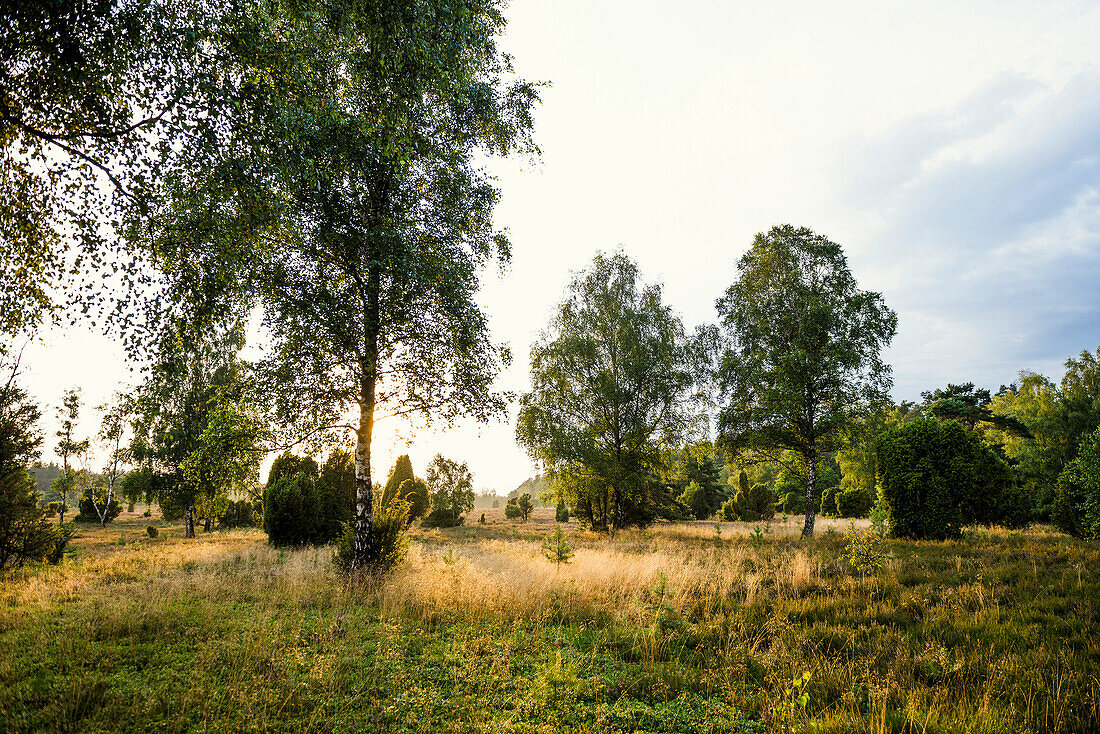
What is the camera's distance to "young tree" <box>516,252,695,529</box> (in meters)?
17.9

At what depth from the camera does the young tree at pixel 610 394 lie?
703 inches

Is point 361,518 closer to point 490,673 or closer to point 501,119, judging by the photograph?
point 490,673

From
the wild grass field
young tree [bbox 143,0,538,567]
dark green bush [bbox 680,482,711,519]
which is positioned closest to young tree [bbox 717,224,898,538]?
the wild grass field

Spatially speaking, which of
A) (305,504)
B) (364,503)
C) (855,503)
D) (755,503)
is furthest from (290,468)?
(855,503)

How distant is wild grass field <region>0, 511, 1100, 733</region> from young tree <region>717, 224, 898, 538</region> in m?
7.46

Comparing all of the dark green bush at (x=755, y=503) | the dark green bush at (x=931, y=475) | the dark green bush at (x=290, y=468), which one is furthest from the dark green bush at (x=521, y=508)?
the dark green bush at (x=931, y=475)

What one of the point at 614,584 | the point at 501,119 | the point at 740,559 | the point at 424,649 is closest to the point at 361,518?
the point at 424,649

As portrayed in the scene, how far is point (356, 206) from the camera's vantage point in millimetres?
8773

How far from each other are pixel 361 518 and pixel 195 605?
2.80 metres

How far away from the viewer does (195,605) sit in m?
6.70

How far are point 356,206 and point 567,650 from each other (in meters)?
8.98

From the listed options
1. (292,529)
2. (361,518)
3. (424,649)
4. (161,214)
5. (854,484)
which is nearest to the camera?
(424,649)

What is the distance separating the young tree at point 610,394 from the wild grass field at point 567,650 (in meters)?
9.27

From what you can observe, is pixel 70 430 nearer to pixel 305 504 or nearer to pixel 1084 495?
pixel 305 504
